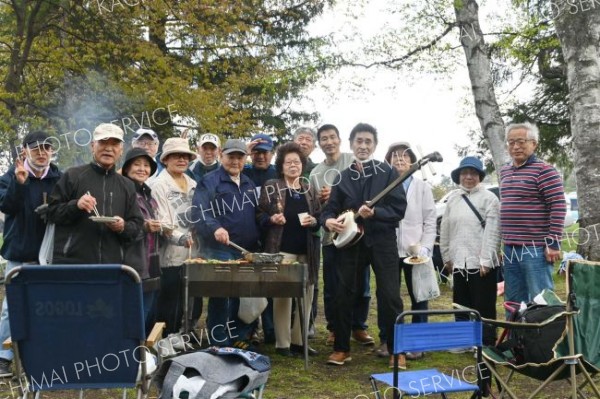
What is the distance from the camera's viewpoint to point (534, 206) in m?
5.67

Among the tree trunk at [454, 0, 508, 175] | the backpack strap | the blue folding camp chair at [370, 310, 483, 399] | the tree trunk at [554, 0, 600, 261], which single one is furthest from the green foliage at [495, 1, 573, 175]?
the blue folding camp chair at [370, 310, 483, 399]

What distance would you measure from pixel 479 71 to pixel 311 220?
5.46 meters

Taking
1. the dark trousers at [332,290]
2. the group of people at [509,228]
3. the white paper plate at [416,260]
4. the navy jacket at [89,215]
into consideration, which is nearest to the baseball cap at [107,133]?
the navy jacket at [89,215]

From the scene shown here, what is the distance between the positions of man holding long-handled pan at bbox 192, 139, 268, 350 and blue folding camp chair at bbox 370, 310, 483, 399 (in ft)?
7.81

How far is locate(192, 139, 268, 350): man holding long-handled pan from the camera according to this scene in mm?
6008

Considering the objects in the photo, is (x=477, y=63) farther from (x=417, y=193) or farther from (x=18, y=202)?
(x=18, y=202)

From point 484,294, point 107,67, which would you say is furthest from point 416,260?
point 107,67

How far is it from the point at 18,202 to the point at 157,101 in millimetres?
7678

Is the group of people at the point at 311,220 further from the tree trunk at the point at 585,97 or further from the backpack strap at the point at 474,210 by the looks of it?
the tree trunk at the point at 585,97

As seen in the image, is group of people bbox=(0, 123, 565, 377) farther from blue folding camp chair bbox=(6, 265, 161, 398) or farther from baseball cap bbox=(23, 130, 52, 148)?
blue folding camp chair bbox=(6, 265, 161, 398)

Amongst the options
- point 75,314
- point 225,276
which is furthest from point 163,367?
point 225,276

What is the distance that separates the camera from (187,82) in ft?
44.3

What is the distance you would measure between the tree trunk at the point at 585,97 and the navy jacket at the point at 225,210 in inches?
148

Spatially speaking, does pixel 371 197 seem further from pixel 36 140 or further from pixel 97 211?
pixel 36 140
